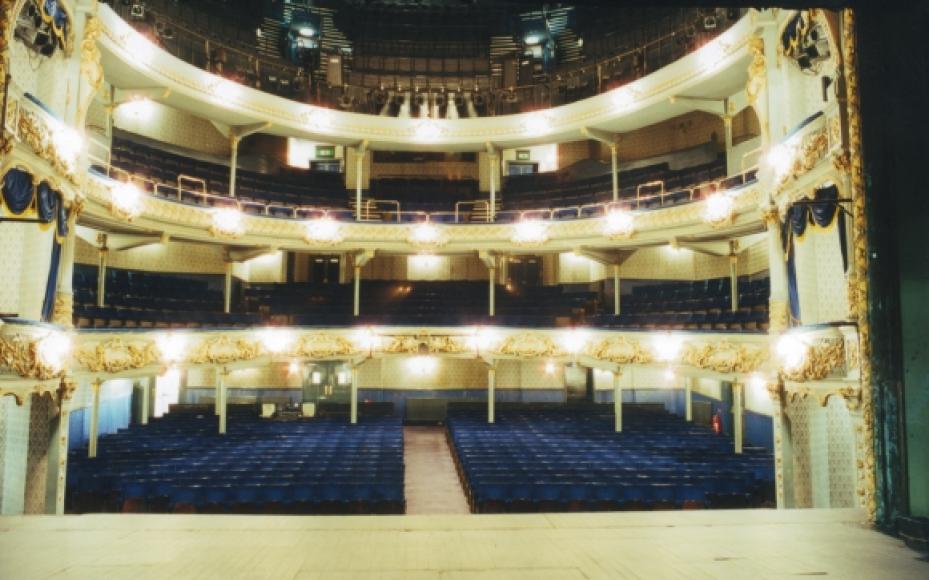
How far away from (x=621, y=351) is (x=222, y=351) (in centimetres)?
1145

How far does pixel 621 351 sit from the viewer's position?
15805 millimetres

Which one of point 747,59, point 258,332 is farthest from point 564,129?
point 258,332

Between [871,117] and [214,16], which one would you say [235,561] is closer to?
[871,117]

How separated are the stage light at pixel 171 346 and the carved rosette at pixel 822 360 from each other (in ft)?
44.4

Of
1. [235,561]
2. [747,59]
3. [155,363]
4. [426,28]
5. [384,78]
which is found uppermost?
[426,28]

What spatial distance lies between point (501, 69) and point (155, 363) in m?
18.0

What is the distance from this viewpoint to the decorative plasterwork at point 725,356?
436 inches

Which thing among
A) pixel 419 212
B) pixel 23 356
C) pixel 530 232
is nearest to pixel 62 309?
pixel 23 356

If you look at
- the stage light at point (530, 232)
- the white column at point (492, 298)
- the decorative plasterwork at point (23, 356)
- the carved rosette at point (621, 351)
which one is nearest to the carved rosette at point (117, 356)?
the decorative plasterwork at point (23, 356)

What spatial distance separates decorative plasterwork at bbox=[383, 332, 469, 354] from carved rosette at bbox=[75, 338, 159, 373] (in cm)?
732

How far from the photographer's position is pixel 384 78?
23125 millimetres

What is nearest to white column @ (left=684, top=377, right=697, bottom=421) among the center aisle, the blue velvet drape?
the center aisle

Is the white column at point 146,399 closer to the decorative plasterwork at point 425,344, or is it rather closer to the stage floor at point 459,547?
the decorative plasterwork at point 425,344

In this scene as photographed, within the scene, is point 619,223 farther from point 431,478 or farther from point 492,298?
point 431,478
